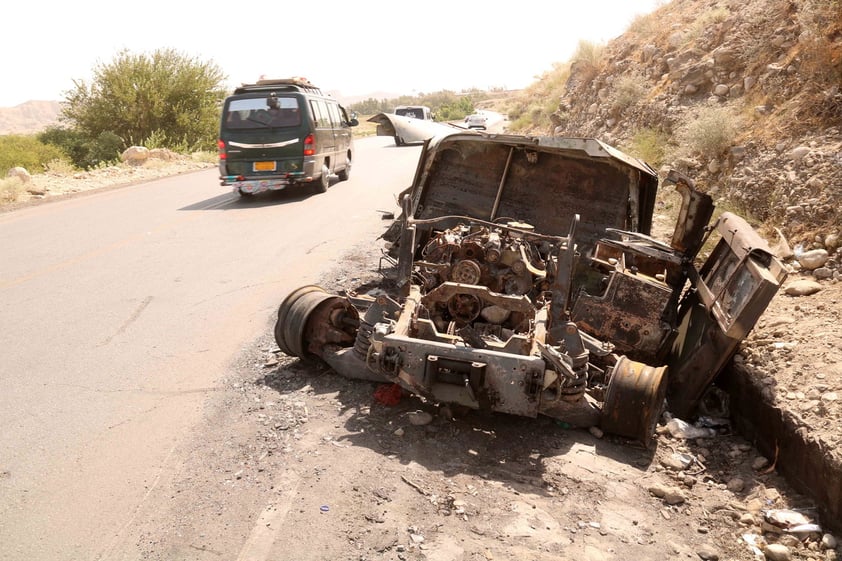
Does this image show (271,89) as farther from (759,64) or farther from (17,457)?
(17,457)

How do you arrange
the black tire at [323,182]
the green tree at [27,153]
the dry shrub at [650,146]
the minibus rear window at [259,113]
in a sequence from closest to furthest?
the dry shrub at [650,146] → the minibus rear window at [259,113] → the black tire at [323,182] → the green tree at [27,153]

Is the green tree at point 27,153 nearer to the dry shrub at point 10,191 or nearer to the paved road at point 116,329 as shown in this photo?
the dry shrub at point 10,191

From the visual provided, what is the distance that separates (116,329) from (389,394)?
3275 mm

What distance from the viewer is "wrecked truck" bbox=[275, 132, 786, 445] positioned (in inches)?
181

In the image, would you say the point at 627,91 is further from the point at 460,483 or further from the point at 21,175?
the point at 21,175

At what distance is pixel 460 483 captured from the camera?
418 centimetres

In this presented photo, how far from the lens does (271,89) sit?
14.9 m

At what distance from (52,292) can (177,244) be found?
9.04ft

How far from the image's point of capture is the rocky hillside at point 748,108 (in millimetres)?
7879

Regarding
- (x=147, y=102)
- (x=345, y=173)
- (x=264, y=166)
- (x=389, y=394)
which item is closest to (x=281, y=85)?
(x=264, y=166)

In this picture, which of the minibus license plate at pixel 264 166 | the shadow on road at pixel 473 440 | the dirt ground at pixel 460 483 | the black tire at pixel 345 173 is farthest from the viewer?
the black tire at pixel 345 173

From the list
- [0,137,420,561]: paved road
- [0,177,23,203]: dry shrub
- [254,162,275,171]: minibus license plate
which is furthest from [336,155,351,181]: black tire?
[0,177,23,203]: dry shrub

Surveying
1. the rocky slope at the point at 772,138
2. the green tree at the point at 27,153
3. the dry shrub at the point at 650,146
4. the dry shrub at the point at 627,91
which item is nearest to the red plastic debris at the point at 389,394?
the rocky slope at the point at 772,138

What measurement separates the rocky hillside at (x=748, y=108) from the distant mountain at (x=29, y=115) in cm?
10648
